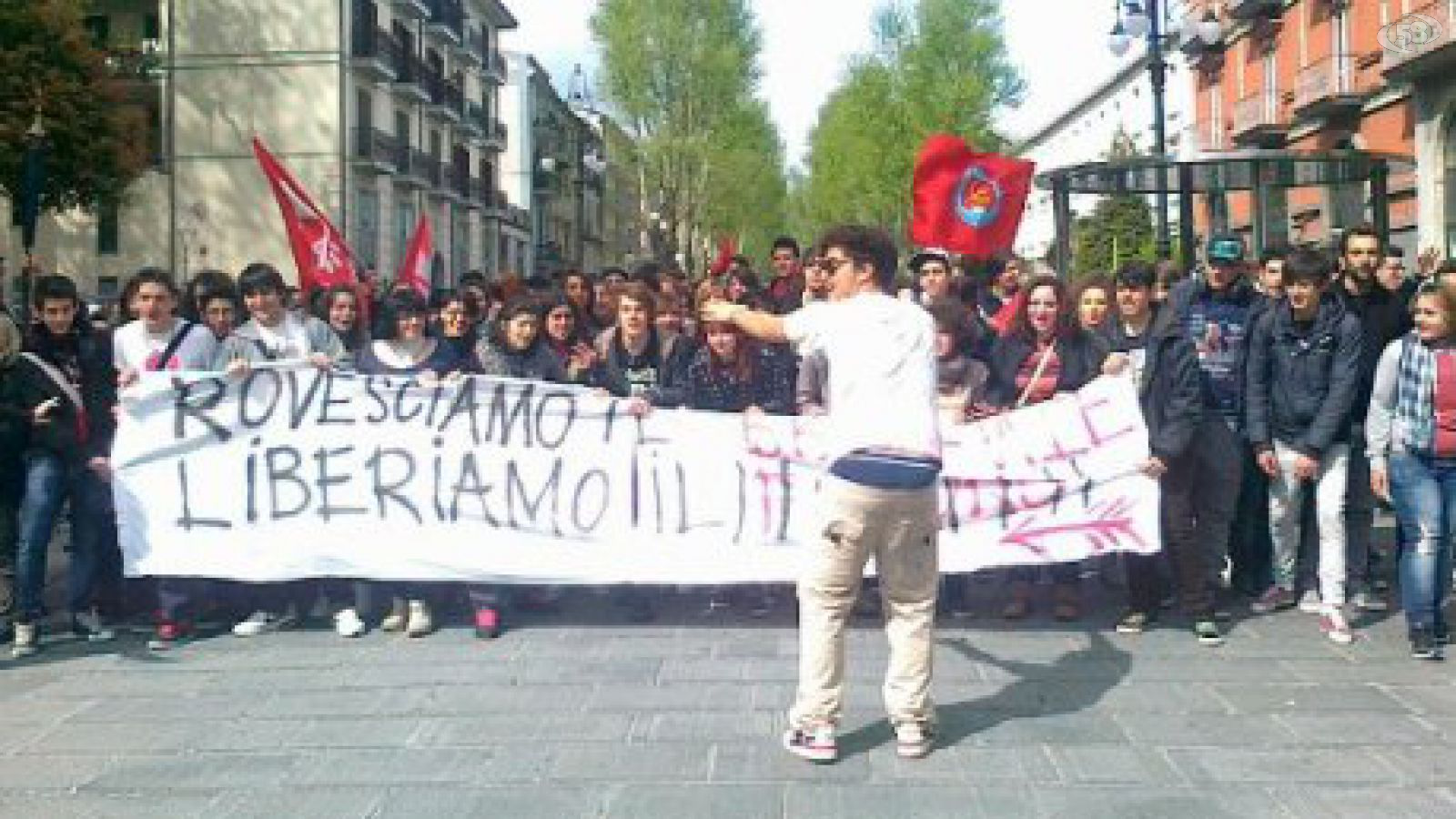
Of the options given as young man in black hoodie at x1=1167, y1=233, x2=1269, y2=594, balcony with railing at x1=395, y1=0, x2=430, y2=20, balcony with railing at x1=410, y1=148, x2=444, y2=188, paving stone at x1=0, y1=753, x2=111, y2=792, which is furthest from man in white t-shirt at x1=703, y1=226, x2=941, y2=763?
balcony with railing at x1=395, y1=0, x2=430, y2=20

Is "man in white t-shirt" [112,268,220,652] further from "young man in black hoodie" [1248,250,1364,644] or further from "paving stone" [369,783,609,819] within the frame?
"young man in black hoodie" [1248,250,1364,644]

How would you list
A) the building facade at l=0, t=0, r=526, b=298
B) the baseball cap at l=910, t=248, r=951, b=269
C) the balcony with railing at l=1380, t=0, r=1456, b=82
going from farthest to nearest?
the building facade at l=0, t=0, r=526, b=298 < the balcony with railing at l=1380, t=0, r=1456, b=82 < the baseball cap at l=910, t=248, r=951, b=269

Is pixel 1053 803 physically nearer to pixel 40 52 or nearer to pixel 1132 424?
pixel 1132 424

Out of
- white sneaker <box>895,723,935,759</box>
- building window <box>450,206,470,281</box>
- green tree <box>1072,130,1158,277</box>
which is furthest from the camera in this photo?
building window <box>450,206,470,281</box>

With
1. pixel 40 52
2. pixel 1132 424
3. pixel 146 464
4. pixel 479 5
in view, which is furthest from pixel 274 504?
pixel 479 5

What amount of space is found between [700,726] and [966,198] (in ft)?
19.6

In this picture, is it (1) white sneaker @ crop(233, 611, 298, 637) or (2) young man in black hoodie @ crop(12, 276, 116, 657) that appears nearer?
(2) young man in black hoodie @ crop(12, 276, 116, 657)

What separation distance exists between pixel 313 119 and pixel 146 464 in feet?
121

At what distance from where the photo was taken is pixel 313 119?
41938 mm

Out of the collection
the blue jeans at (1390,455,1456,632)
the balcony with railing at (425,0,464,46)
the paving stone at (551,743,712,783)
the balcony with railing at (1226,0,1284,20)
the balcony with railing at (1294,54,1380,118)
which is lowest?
the paving stone at (551,743,712,783)

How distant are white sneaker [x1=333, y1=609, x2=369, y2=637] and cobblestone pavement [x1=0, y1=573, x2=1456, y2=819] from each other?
72mm

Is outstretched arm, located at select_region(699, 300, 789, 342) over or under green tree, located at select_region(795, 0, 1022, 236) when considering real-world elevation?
under

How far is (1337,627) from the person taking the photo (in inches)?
266

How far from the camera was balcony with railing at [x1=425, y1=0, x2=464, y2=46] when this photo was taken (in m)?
50.0
